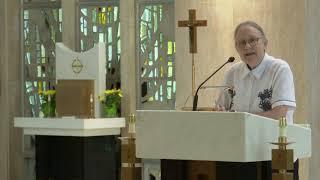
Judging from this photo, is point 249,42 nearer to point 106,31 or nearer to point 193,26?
point 193,26

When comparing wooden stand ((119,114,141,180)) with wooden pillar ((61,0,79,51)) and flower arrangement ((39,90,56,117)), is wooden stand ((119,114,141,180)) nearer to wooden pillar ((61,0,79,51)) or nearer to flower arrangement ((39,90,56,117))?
flower arrangement ((39,90,56,117))

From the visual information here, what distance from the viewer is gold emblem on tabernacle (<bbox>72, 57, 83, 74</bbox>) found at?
10.6m

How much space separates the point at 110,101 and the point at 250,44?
520cm

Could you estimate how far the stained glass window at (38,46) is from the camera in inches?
461

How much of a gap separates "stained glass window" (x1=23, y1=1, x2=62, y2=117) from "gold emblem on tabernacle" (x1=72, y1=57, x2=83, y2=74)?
3.66ft

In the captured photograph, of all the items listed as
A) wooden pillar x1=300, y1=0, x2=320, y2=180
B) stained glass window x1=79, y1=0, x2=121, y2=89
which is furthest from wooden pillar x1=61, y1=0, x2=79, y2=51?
wooden pillar x1=300, y1=0, x2=320, y2=180

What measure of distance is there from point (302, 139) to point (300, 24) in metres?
4.21

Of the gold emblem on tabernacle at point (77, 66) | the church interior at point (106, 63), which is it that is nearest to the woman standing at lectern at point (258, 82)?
the church interior at point (106, 63)

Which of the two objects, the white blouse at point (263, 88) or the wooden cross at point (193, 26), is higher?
the wooden cross at point (193, 26)

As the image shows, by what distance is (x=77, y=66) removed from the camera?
34.7ft

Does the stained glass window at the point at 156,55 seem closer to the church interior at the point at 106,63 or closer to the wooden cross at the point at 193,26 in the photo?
the church interior at the point at 106,63

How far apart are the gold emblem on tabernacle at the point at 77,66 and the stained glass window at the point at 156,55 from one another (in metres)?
0.90

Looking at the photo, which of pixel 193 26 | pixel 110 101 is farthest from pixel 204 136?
pixel 110 101

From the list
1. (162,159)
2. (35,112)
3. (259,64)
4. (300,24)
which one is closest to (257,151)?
(162,159)
